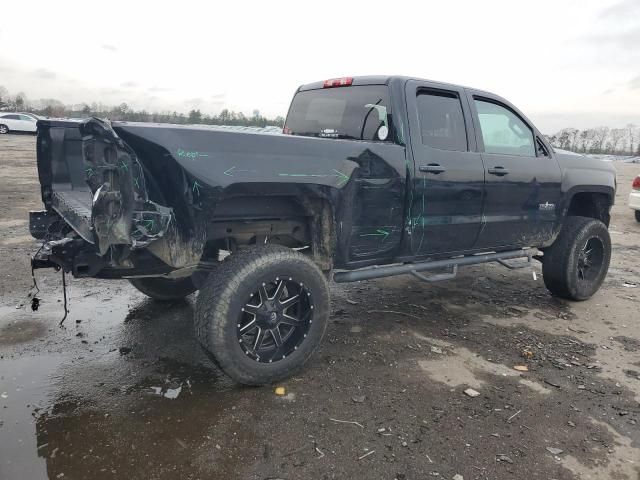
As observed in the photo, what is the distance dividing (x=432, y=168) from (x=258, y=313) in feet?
5.68

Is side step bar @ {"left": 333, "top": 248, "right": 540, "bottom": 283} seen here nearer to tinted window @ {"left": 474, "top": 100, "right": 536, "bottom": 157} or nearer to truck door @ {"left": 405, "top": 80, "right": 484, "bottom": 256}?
truck door @ {"left": 405, "top": 80, "right": 484, "bottom": 256}

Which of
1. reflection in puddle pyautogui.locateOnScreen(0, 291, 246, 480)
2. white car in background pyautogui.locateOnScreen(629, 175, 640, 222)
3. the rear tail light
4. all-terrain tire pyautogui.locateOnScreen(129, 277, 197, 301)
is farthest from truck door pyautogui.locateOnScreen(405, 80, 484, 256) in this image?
white car in background pyautogui.locateOnScreen(629, 175, 640, 222)

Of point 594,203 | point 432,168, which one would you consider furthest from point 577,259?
point 432,168

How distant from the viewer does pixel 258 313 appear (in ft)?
10.2

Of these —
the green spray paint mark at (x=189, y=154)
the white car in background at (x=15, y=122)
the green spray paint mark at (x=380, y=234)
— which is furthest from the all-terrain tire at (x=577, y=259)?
the white car in background at (x=15, y=122)

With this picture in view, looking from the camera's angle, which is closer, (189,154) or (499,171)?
(189,154)

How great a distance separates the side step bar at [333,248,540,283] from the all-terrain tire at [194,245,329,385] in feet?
1.12

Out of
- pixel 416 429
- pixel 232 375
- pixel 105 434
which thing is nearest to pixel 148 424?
pixel 105 434

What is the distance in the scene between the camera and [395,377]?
3.43m

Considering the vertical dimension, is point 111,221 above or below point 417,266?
above

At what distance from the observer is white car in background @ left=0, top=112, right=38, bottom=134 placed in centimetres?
3078

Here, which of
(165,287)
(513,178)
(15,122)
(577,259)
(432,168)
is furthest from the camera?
(15,122)

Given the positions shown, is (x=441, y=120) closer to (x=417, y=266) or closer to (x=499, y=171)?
(x=499, y=171)

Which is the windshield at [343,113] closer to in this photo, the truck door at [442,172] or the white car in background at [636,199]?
the truck door at [442,172]
